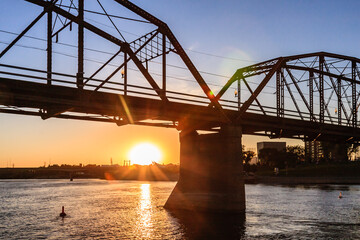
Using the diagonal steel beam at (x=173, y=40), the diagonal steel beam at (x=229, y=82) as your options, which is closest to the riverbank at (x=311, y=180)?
the diagonal steel beam at (x=229, y=82)

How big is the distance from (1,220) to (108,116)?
2143cm

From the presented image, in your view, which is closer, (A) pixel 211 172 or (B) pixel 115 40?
(B) pixel 115 40

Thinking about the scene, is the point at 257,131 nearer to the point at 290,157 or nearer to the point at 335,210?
the point at 335,210

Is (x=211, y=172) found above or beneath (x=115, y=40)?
beneath

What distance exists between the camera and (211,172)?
4009 cm

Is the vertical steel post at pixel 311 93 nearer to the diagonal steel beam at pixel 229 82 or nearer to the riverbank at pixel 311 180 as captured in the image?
the diagonal steel beam at pixel 229 82

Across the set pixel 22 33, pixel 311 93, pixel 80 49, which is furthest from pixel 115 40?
pixel 311 93

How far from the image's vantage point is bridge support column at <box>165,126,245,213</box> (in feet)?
127

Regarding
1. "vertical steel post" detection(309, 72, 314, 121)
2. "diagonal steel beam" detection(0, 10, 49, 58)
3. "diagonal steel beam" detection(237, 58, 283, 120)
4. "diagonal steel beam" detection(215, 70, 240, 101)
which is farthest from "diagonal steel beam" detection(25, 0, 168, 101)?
"vertical steel post" detection(309, 72, 314, 121)

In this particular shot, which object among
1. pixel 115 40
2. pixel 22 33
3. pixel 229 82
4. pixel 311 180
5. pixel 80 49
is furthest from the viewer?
pixel 311 180

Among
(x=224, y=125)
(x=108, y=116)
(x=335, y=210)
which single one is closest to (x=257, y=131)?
(x=224, y=125)

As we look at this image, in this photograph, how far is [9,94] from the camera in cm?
2588

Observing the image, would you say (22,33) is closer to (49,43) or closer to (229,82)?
(49,43)

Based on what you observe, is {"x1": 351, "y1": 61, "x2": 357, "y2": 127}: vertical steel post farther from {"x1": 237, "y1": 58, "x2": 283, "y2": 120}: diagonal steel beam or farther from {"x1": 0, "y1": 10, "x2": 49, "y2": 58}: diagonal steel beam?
{"x1": 0, "y1": 10, "x2": 49, "y2": 58}: diagonal steel beam
